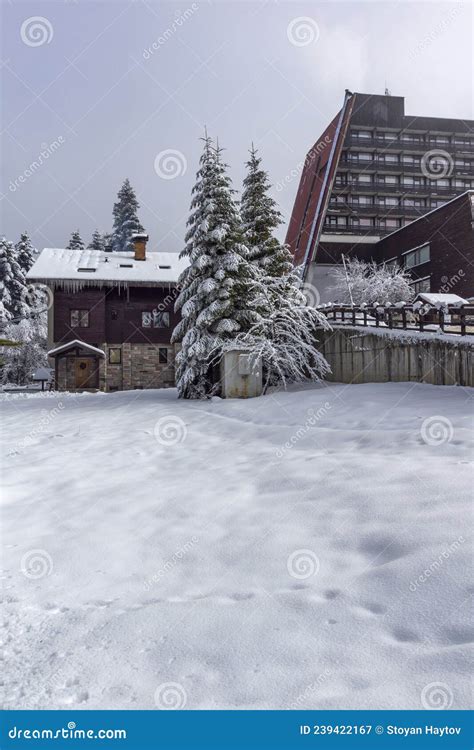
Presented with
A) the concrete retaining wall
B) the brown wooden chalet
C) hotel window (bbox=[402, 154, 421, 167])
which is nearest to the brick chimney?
the brown wooden chalet

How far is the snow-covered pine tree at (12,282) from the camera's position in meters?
48.7

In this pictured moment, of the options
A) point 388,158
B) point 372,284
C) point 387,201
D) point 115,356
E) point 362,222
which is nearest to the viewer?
point 115,356

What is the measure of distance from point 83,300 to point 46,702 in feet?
98.6

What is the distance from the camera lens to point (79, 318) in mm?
31016

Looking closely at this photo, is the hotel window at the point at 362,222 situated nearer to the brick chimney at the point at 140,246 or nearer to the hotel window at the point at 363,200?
the hotel window at the point at 363,200

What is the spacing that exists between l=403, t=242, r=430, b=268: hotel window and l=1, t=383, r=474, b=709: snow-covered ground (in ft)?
95.2

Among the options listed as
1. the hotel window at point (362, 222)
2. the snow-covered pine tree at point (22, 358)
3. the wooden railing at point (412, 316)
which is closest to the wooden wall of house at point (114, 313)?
the snow-covered pine tree at point (22, 358)

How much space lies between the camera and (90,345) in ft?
100

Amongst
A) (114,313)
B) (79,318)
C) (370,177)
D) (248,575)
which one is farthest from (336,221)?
(248,575)

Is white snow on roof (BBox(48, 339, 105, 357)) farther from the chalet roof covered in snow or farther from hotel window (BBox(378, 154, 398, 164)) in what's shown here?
hotel window (BBox(378, 154, 398, 164))

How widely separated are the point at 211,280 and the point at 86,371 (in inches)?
600

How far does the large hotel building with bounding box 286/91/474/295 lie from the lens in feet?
146

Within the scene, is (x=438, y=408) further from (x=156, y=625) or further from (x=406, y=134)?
(x=406, y=134)

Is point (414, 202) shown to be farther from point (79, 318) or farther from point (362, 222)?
point (79, 318)
